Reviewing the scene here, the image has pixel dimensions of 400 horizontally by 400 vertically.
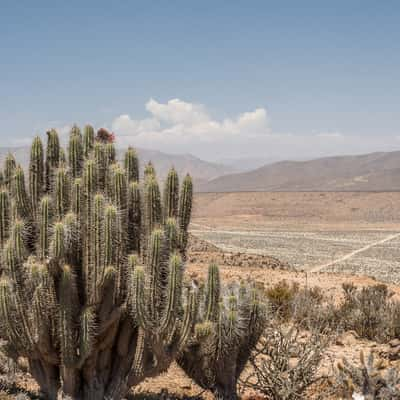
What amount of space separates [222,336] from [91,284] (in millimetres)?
1630

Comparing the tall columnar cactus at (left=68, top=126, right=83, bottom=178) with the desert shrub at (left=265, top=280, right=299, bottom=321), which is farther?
the desert shrub at (left=265, top=280, right=299, bottom=321)

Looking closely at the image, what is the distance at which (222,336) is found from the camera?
5.55 metres

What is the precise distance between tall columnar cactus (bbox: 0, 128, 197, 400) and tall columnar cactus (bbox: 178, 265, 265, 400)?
0.27m

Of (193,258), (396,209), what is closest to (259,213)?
(396,209)

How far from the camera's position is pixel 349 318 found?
10297mm

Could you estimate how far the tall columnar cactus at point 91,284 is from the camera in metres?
5.09

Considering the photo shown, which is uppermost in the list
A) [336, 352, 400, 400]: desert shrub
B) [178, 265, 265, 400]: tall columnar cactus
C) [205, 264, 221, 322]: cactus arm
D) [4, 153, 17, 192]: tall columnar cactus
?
[4, 153, 17, 192]: tall columnar cactus

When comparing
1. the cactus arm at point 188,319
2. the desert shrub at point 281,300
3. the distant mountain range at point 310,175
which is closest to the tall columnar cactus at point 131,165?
the cactus arm at point 188,319

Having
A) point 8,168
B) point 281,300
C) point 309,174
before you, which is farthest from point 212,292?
point 309,174

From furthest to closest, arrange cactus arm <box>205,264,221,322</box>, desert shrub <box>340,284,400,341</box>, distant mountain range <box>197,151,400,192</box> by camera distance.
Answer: distant mountain range <box>197,151,400,192</box> → desert shrub <box>340,284,400,341</box> → cactus arm <box>205,264,221,322</box>

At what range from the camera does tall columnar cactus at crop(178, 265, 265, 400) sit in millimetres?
5492

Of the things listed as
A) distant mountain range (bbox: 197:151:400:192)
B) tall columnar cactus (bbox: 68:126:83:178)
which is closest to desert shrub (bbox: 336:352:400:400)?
tall columnar cactus (bbox: 68:126:83:178)

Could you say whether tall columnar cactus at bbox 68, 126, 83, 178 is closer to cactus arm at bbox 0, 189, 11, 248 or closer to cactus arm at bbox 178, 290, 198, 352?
cactus arm at bbox 0, 189, 11, 248

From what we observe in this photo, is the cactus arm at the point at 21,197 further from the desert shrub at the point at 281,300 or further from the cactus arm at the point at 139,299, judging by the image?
the desert shrub at the point at 281,300
